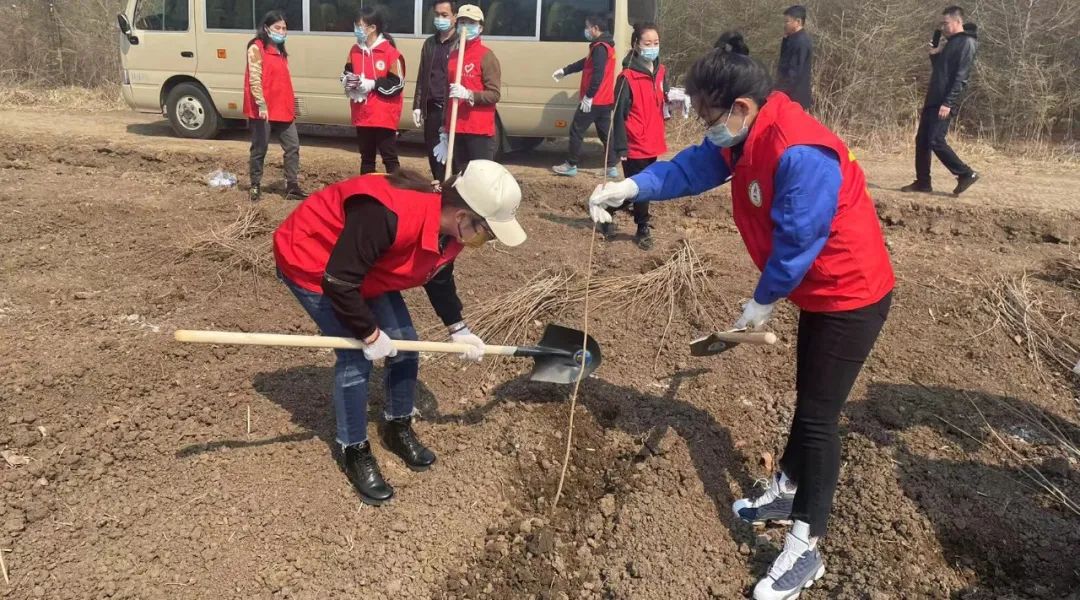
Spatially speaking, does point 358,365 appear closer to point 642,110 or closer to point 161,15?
point 642,110

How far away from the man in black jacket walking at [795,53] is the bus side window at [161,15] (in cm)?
673

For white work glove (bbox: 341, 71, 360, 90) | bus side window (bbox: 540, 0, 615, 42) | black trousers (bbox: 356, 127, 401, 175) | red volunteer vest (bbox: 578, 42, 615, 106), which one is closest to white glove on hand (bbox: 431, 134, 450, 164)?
black trousers (bbox: 356, 127, 401, 175)

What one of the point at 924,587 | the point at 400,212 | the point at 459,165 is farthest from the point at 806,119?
the point at 459,165

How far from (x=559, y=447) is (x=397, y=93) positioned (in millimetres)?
4030

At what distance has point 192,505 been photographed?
2.84 m

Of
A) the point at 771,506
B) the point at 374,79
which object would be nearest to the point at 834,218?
the point at 771,506

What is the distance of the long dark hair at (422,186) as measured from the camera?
2426 mm

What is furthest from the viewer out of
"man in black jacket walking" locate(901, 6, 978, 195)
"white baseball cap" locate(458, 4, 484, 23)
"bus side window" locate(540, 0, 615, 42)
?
"bus side window" locate(540, 0, 615, 42)

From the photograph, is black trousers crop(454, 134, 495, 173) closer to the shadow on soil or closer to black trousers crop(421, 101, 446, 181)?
black trousers crop(421, 101, 446, 181)

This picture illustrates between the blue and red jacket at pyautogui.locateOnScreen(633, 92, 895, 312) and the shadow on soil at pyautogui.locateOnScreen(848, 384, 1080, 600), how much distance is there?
120 cm

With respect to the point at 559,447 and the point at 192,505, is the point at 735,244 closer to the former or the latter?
the point at 559,447

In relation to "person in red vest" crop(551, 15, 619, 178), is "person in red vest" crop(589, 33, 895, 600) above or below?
below

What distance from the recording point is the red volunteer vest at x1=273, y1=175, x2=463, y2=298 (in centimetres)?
238

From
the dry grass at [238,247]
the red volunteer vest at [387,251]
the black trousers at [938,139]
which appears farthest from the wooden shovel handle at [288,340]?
the black trousers at [938,139]
